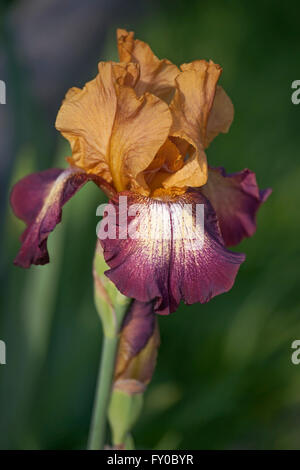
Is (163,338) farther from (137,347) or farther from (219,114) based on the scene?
(219,114)

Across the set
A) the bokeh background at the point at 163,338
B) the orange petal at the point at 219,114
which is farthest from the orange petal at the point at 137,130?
the bokeh background at the point at 163,338

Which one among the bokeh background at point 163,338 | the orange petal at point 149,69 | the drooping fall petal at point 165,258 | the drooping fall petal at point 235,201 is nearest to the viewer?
the drooping fall petal at point 165,258

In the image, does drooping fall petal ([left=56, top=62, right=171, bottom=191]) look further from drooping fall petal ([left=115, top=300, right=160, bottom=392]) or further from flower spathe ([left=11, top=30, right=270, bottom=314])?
drooping fall petal ([left=115, top=300, right=160, bottom=392])

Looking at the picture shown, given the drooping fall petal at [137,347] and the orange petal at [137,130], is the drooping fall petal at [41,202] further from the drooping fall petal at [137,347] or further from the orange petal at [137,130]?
the drooping fall petal at [137,347]

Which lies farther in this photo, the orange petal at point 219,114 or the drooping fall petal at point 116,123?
the orange petal at point 219,114

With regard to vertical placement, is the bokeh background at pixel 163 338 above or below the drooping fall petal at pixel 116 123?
below

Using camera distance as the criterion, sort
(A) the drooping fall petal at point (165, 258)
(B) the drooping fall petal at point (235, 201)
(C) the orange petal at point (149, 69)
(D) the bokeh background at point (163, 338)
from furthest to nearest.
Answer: (D) the bokeh background at point (163, 338) < (B) the drooping fall petal at point (235, 201) < (C) the orange petal at point (149, 69) < (A) the drooping fall petal at point (165, 258)
